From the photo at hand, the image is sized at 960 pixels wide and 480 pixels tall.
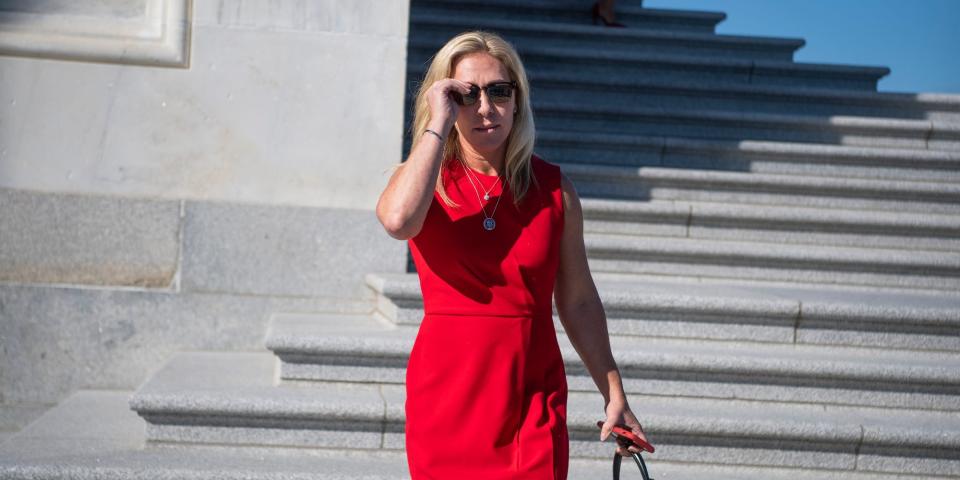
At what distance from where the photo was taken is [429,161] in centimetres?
221

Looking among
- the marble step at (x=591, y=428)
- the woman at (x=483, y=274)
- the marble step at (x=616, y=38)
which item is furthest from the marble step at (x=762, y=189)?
the woman at (x=483, y=274)

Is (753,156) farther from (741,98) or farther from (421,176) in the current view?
(421,176)

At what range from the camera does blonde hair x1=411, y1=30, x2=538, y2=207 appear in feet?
7.61

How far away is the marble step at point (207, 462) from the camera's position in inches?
150

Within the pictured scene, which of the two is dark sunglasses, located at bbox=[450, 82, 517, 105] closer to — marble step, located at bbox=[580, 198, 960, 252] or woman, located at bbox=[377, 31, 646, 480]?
woman, located at bbox=[377, 31, 646, 480]

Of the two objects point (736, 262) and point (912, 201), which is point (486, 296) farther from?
point (912, 201)

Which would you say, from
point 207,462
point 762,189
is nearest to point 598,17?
point 762,189

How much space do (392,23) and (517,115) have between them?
10.2 feet

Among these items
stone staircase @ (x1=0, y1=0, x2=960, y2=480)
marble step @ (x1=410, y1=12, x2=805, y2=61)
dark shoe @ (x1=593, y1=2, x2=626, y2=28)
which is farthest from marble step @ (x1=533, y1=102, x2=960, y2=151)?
dark shoe @ (x1=593, y1=2, x2=626, y2=28)

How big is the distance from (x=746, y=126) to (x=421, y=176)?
5.52 metres

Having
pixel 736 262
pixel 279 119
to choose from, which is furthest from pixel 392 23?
pixel 736 262

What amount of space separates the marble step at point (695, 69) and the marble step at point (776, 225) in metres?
1.90

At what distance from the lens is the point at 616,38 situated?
27.6ft

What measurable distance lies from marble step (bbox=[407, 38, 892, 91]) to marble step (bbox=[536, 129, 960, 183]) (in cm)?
104
